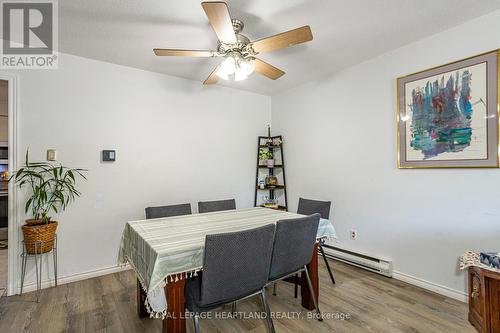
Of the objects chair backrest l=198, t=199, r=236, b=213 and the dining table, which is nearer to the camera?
the dining table

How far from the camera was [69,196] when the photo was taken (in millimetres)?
2641

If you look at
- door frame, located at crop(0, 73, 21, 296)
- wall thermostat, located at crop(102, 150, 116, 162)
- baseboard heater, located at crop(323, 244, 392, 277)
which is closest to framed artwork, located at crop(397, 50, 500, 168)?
baseboard heater, located at crop(323, 244, 392, 277)

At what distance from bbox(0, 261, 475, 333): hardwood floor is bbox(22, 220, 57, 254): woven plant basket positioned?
Result: 467 millimetres

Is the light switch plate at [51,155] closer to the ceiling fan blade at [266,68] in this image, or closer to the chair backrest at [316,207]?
the ceiling fan blade at [266,68]

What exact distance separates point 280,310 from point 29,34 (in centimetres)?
331

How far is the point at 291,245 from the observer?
1710 millimetres

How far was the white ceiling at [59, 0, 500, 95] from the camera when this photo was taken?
1.89 meters

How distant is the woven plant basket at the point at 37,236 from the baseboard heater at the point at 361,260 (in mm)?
3066

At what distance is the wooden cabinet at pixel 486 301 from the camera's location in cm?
161

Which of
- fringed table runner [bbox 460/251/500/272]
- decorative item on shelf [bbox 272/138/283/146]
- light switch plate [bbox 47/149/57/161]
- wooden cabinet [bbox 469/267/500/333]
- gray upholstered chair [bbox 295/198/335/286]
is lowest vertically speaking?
wooden cabinet [bbox 469/267/500/333]

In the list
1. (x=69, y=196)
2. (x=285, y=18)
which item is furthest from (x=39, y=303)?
(x=285, y=18)

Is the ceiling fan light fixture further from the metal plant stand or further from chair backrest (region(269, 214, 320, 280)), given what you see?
the metal plant stand

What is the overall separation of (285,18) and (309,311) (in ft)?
7.94

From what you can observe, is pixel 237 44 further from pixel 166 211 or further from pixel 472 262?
pixel 472 262
